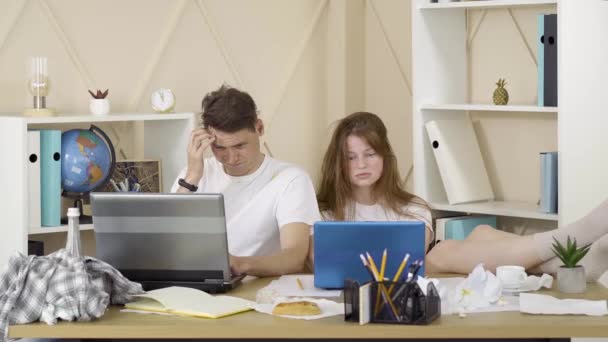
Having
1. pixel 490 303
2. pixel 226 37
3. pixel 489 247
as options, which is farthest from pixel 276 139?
pixel 490 303

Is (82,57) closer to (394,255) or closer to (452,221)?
(452,221)

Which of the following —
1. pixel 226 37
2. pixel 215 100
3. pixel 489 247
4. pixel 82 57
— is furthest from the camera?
pixel 226 37

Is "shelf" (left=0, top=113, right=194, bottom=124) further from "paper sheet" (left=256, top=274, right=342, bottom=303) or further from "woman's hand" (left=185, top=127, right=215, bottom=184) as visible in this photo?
"paper sheet" (left=256, top=274, right=342, bottom=303)

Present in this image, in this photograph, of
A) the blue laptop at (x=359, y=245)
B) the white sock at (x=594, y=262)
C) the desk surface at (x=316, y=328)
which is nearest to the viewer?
the desk surface at (x=316, y=328)

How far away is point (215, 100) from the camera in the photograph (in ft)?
10.2

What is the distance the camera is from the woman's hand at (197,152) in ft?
10.3

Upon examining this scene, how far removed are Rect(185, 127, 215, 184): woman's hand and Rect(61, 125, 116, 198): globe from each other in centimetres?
58

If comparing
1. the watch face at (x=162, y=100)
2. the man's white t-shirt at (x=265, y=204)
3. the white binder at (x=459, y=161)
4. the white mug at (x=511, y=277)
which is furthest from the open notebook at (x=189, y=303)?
the white binder at (x=459, y=161)

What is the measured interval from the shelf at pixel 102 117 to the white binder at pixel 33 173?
0.05 meters

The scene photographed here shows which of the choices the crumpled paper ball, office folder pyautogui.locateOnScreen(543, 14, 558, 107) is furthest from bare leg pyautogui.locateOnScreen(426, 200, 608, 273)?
office folder pyautogui.locateOnScreen(543, 14, 558, 107)

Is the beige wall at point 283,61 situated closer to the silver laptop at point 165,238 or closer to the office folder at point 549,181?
the office folder at point 549,181

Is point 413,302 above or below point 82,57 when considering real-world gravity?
below

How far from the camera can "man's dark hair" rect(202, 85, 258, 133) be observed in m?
3.07

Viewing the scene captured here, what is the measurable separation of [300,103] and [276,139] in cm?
20
